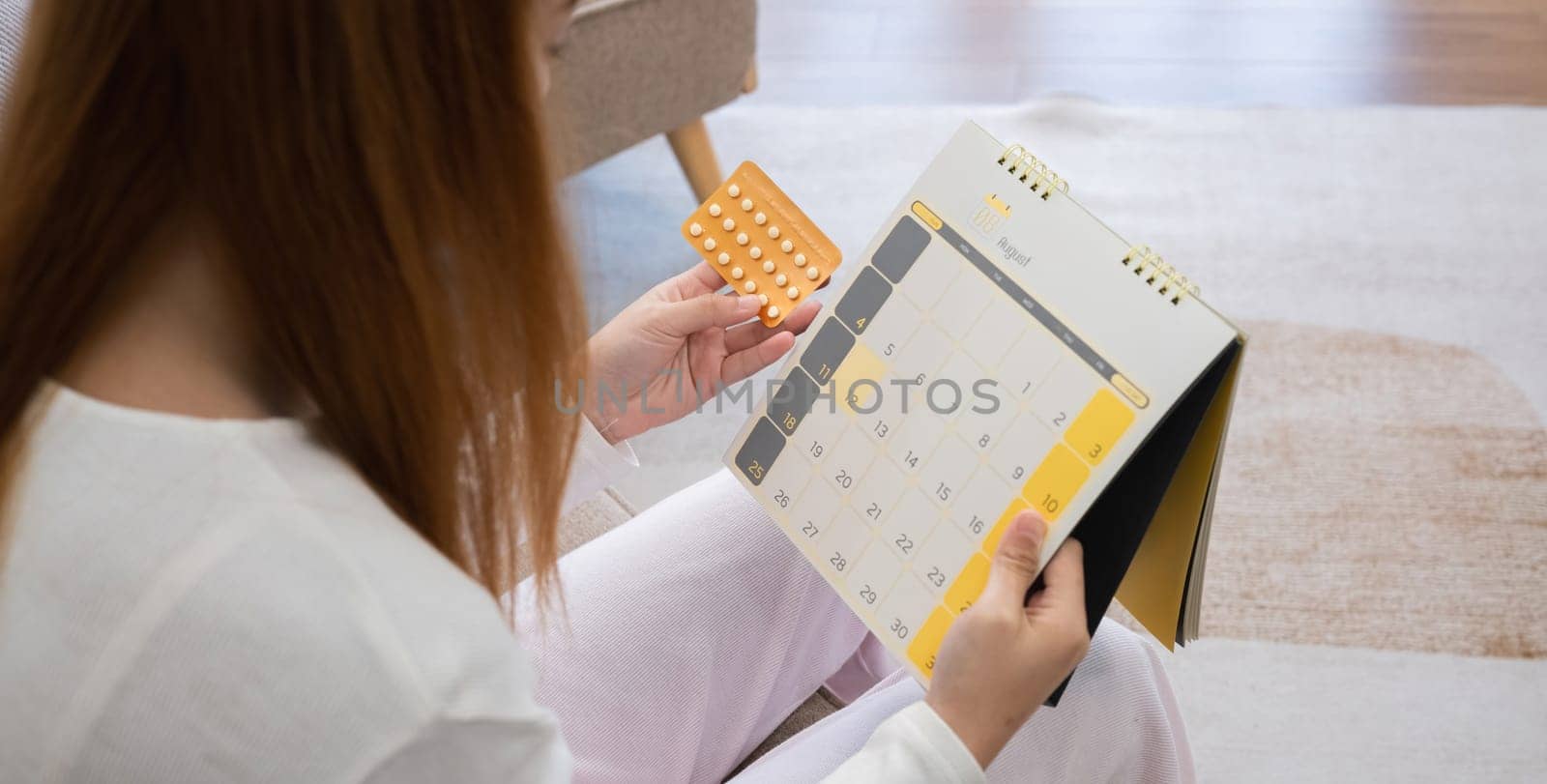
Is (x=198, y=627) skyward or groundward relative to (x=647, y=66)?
skyward

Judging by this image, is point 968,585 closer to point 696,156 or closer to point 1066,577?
point 1066,577

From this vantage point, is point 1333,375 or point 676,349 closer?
point 676,349

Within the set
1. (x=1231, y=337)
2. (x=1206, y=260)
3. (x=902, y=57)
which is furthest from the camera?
(x=902, y=57)

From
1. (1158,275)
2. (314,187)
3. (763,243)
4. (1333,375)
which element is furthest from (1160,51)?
(314,187)

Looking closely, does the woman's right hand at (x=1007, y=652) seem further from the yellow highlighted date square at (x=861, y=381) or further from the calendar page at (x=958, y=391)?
the yellow highlighted date square at (x=861, y=381)

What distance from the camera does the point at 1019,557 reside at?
0.67m

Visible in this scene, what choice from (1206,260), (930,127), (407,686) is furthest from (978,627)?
(930,127)

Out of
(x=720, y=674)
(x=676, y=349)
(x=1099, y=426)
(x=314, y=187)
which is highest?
(x=314, y=187)

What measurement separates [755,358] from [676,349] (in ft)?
0.18

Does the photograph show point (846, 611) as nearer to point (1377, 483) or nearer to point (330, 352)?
point (330, 352)

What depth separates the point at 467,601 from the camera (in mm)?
492

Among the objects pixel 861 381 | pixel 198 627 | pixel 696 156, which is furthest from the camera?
pixel 696 156

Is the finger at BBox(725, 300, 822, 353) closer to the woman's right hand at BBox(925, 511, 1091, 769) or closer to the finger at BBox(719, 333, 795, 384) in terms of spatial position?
the finger at BBox(719, 333, 795, 384)

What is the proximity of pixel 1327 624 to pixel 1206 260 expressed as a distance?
588 mm
